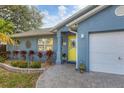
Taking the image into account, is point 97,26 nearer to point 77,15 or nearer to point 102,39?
point 102,39

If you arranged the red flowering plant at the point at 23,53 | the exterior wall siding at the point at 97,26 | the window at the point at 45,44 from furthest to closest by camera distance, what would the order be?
1. the red flowering plant at the point at 23,53
2. the window at the point at 45,44
3. the exterior wall siding at the point at 97,26

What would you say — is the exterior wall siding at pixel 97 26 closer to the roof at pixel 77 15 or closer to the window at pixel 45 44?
the roof at pixel 77 15

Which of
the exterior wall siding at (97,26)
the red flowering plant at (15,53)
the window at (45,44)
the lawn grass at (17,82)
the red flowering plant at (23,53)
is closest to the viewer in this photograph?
the lawn grass at (17,82)

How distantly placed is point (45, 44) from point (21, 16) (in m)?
19.6

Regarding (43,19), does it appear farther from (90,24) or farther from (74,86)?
(74,86)

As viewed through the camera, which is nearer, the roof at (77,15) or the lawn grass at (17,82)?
the lawn grass at (17,82)

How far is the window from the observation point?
17.1 m

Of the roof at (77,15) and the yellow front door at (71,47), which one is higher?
the roof at (77,15)

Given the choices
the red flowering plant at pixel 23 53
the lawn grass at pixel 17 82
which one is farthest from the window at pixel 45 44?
the lawn grass at pixel 17 82

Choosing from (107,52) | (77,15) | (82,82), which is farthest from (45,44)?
(82,82)

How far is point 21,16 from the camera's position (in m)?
35.2

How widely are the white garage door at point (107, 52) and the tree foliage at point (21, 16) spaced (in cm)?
2517

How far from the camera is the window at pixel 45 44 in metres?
17.1
